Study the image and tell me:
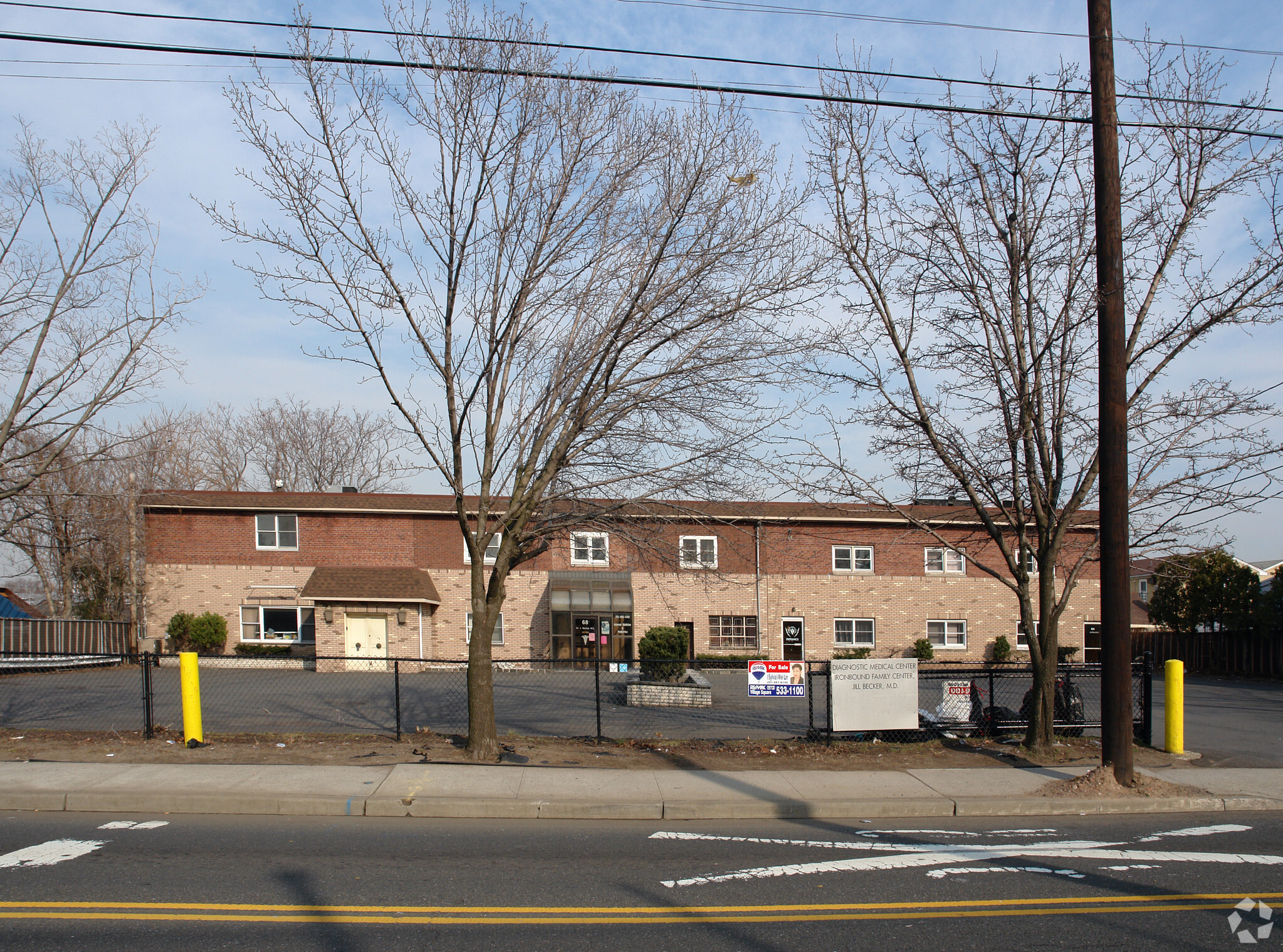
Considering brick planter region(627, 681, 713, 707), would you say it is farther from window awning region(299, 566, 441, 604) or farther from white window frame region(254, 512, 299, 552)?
white window frame region(254, 512, 299, 552)

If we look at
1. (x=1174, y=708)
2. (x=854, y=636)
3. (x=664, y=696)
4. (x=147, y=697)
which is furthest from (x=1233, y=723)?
(x=147, y=697)

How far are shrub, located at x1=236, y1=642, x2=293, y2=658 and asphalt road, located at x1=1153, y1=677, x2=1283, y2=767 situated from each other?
2586 cm

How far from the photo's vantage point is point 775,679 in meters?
12.0

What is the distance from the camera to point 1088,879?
6555 millimetres

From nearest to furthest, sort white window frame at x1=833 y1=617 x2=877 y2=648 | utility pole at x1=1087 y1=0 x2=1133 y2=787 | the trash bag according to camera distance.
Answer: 1. utility pole at x1=1087 y1=0 x2=1133 y2=787
2. the trash bag
3. white window frame at x1=833 y1=617 x2=877 y2=648

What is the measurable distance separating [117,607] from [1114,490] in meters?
37.9

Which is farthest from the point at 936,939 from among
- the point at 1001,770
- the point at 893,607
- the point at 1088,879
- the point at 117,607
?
the point at 117,607

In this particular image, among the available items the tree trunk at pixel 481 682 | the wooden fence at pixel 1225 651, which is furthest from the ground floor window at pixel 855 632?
the tree trunk at pixel 481 682

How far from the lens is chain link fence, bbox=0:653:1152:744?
12.6 metres

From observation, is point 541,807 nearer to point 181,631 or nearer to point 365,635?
point 365,635

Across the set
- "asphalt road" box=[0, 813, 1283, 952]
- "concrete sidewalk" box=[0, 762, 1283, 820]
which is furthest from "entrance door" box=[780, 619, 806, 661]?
"asphalt road" box=[0, 813, 1283, 952]

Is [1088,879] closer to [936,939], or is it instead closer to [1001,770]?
[936,939]

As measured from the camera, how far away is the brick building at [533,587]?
30.2 m

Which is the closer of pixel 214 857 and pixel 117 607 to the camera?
pixel 214 857
